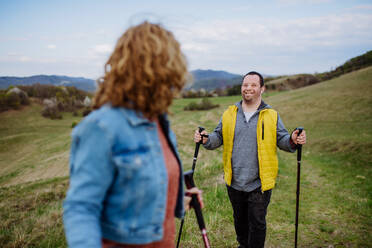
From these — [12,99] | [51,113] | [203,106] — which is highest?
[12,99]

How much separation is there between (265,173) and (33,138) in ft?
112

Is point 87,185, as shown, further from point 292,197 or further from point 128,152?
point 292,197

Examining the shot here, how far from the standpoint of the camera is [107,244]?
1498 millimetres

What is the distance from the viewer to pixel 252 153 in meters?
3.61

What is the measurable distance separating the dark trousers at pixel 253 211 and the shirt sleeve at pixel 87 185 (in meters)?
2.72

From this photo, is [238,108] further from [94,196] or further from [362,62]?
[362,62]

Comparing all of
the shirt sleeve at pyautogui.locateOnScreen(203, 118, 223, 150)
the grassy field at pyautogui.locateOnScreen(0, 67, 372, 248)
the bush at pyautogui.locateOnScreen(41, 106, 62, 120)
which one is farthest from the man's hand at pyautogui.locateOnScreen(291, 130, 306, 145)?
the bush at pyautogui.locateOnScreen(41, 106, 62, 120)

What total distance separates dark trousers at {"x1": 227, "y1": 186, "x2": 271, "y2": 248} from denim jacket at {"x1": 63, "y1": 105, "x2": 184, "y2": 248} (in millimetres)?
2325

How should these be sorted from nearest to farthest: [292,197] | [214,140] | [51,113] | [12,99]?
[214,140]
[292,197]
[12,99]
[51,113]

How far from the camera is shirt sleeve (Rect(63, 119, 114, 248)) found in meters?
1.23

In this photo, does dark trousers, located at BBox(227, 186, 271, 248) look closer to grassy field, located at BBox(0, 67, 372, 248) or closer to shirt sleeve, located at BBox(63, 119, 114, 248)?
grassy field, located at BBox(0, 67, 372, 248)

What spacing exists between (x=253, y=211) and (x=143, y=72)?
2.88m

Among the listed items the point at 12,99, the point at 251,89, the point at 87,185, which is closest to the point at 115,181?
the point at 87,185

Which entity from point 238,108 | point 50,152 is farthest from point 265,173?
point 50,152
